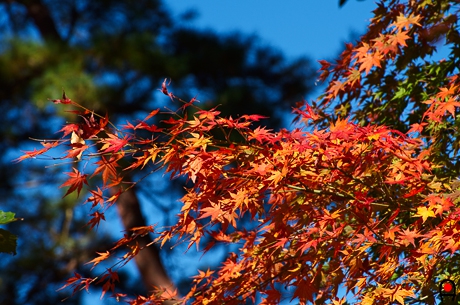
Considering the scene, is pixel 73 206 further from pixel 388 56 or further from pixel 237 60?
pixel 388 56

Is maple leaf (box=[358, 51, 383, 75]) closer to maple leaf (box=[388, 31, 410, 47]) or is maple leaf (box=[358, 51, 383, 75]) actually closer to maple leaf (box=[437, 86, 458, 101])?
maple leaf (box=[388, 31, 410, 47])

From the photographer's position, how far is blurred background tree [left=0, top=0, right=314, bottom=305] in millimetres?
6258

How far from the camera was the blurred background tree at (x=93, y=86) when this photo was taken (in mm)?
6258

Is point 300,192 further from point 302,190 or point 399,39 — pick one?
point 399,39

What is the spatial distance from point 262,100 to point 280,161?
634 cm

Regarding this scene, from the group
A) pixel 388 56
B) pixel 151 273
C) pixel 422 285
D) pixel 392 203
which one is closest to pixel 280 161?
pixel 392 203

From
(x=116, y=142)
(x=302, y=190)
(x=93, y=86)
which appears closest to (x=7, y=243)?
(x=116, y=142)

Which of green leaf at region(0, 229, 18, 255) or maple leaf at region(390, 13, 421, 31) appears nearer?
green leaf at region(0, 229, 18, 255)

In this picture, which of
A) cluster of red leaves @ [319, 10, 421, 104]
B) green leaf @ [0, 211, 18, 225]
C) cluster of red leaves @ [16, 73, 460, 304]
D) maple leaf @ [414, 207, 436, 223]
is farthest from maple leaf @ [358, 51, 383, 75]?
green leaf @ [0, 211, 18, 225]

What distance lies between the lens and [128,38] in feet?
21.0

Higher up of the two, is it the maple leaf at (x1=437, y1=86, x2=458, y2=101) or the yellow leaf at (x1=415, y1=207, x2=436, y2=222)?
the maple leaf at (x1=437, y1=86, x2=458, y2=101)

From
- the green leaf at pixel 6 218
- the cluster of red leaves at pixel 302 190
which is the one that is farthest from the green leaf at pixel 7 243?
the cluster of red leaves at pixel 302 190

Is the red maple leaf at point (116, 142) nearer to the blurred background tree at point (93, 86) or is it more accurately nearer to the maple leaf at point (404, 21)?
the maple leaf at point (404, 21)

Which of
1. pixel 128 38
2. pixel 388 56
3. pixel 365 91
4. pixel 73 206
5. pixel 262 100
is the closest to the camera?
pixel 388 56
